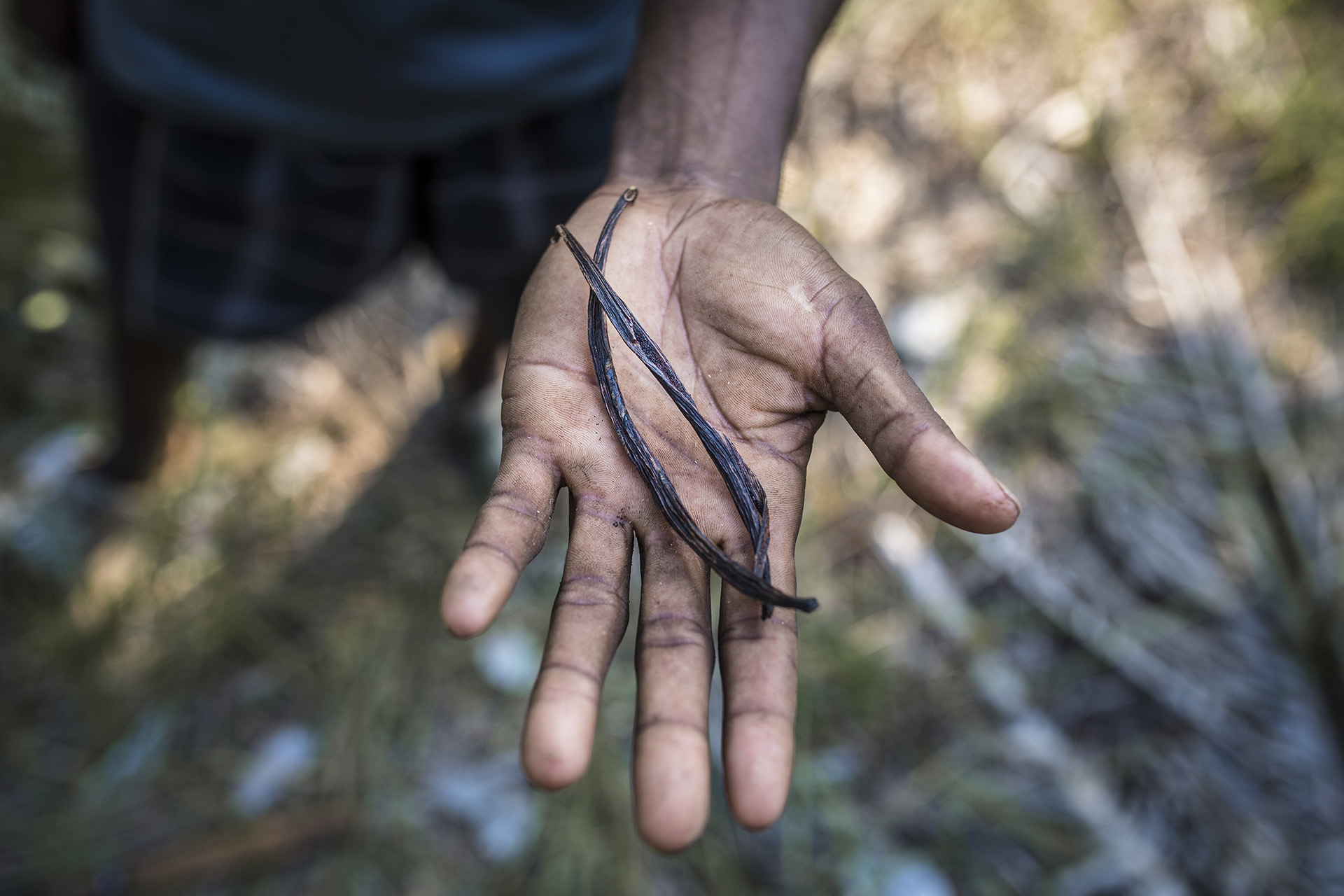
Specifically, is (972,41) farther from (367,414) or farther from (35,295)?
(35,295)

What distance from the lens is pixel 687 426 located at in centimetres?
135

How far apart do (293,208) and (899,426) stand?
4.78 feet

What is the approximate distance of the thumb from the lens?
3.52 feet

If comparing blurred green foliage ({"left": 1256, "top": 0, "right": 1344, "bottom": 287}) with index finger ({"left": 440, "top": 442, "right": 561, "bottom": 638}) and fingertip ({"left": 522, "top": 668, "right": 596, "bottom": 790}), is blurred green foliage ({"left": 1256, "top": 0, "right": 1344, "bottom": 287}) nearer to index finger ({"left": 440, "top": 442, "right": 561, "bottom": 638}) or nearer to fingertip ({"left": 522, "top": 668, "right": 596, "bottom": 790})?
index finger ({"left": 440, "top": 442, "right": 561, "bottom": 638})

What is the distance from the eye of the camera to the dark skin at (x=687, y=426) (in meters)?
1.01

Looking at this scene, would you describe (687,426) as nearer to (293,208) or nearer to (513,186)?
(513,186)

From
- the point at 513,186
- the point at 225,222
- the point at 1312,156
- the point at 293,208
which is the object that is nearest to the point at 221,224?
the point at 225,222

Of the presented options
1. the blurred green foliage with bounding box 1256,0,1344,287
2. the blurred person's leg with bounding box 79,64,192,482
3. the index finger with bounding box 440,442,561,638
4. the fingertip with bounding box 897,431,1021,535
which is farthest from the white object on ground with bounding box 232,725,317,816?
the blurred green foliage with bounding box 1256,0,1344,287

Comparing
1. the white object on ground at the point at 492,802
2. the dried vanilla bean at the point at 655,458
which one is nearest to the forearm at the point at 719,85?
the dried vanilla bean at the point at 655,458

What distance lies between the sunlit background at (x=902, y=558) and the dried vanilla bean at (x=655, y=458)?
1.23 meters

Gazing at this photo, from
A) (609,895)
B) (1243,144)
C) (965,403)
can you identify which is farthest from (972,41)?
(609,895)

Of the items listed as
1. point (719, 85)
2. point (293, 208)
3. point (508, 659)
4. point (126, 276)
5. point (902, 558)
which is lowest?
point (508, 659)

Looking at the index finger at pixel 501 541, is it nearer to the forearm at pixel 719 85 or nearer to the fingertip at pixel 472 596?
the fingertip at pixel 472 596

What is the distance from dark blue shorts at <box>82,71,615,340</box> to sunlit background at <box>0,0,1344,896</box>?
81cm
